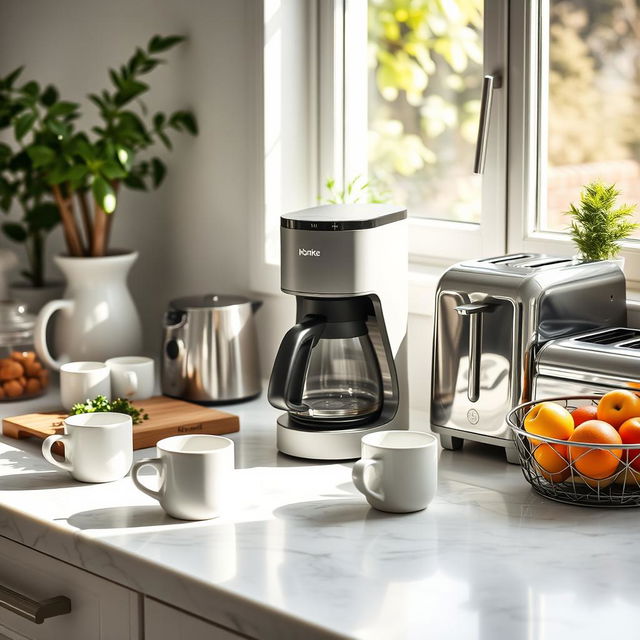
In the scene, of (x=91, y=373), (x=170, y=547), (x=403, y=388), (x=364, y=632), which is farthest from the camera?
(x=91, y=373)

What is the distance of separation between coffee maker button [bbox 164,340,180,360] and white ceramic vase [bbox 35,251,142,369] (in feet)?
0.74

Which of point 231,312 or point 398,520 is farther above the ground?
point 231,312

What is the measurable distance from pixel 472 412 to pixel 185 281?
0.92 metres

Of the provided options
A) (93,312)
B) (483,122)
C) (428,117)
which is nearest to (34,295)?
(93,312)

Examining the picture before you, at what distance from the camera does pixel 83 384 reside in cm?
173

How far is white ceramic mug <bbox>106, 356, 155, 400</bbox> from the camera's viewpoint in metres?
1.80

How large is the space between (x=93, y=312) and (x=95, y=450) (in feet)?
2.21

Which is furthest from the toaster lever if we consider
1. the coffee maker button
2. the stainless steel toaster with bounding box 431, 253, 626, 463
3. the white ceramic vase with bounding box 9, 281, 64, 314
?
the white ceramic vase with bounding box 9, 281, 64, 314

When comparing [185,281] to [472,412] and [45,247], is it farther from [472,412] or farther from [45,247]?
[472,412]

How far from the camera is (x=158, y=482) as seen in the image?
1.29m

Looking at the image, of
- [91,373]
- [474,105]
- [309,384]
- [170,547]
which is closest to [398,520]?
[170,547]

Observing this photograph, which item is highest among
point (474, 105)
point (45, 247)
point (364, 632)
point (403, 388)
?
point (474, 105)

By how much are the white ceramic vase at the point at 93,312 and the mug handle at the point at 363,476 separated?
90cm

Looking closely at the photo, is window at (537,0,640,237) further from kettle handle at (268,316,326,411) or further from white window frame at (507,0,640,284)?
kettle handle at (268,316,326,411)
